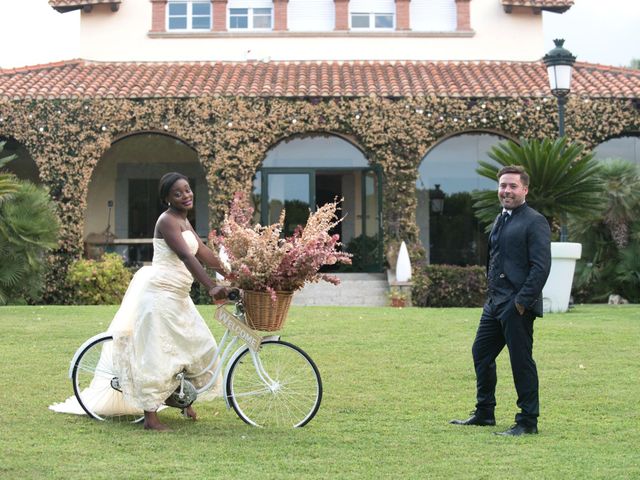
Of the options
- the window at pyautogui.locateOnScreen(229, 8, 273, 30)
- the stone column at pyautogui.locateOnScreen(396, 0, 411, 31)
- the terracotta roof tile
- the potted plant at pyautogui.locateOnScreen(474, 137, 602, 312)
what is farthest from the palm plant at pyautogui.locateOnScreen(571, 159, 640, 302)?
the terracotta roof tile

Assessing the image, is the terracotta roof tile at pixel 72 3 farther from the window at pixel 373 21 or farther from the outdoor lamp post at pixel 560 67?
the outdoor lamp post at pixel 560 67

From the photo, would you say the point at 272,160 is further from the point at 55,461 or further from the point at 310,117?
the point at 55,461

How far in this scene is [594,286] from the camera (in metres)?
19.0

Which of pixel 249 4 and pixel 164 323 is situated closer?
pixel 164 323

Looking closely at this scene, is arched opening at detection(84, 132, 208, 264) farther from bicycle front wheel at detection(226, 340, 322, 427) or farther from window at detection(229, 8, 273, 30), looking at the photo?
bicycle front wheel at detection(226, 340, 322, 427)

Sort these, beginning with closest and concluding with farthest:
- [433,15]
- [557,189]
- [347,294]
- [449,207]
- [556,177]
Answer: [556,177] < [557,189] < [347,294] < [449,207] < [433,15]

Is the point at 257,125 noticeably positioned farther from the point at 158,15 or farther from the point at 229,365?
the point at 229,365

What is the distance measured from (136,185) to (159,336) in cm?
1801

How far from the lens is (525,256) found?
5914 mm

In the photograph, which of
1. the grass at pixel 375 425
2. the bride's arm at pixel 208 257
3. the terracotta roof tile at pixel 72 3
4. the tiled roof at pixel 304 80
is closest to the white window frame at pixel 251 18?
the tiled roof at pixel 304 80

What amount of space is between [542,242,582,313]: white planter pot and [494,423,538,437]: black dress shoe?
355 inches

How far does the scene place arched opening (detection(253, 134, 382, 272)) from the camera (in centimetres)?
2116

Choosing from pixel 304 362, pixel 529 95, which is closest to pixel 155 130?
pixel 529 95

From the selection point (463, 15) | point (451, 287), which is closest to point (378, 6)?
point (463, 15)
